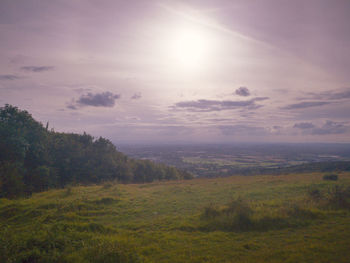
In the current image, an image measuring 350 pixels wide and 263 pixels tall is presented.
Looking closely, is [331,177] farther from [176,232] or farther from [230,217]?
[176,232]

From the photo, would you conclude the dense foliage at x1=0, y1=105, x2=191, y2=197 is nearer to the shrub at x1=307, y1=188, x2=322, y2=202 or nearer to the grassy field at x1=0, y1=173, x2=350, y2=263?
the grassy field at x1=0, y1=173, x2=350, y2=263

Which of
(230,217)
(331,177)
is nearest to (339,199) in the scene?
(230,217)

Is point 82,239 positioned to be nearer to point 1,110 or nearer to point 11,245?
point 11,245

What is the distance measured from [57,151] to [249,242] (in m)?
35.8

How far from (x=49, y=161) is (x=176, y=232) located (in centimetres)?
2871

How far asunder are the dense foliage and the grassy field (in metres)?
12.3

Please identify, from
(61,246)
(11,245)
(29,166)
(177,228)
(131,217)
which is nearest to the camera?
(11,245)

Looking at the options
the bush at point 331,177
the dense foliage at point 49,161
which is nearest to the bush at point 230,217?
the bush at point 331,177

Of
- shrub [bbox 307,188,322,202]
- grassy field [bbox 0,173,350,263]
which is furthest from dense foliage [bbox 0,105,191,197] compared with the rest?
shrub [bbox 307,188,322,202]

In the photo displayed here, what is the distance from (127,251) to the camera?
7.08m

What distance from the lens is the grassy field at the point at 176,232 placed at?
687 cm

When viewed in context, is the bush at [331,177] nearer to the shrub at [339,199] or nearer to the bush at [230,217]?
the shrub at [339,199]

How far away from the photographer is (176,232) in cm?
960

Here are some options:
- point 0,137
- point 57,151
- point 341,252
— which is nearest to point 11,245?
point 341,252
